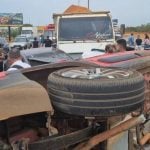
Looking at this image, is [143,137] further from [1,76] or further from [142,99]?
[1,76]

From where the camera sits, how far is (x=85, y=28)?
41.7ft

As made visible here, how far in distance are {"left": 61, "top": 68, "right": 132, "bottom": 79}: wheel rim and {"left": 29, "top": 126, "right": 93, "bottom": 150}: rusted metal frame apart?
0.40 m

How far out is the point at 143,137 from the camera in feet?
13.2

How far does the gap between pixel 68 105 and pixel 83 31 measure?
9.95 metres

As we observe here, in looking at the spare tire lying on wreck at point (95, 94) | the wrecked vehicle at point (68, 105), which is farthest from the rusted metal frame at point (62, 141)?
the spare tire lying on wreck at point (95, 94)

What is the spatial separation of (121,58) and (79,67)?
638 mm

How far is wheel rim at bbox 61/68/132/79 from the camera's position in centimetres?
307

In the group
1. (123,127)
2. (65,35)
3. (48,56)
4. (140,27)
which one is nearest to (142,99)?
(123,127)

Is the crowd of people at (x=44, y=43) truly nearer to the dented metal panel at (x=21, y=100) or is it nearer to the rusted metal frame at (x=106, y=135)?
the rusted metal frame at (x=106, y=135)

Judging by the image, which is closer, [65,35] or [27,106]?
[27,106]

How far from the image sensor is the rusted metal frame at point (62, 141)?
9.19 feet

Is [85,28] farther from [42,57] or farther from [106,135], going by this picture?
[106,135]

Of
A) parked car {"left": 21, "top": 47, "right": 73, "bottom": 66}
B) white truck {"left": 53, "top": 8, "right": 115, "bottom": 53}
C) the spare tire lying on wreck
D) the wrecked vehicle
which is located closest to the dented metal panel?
the wrecked vehicle

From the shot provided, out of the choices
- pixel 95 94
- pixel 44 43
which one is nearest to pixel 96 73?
pixel 95 94
